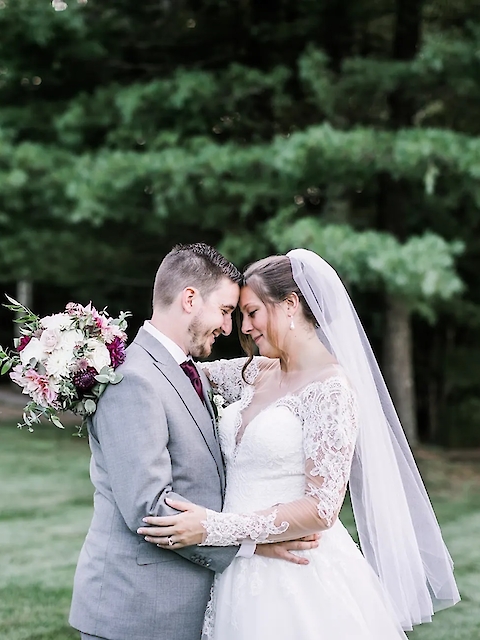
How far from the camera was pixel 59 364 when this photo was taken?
2.77m

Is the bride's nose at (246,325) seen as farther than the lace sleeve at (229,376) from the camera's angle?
No

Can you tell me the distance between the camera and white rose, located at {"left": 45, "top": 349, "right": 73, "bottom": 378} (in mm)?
2762

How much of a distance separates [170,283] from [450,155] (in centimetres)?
598

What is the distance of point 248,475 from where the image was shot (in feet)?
9.91

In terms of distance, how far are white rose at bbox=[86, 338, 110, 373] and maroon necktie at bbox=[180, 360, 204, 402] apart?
0.29m

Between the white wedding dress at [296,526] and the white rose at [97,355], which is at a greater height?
the white rose at [97,355]

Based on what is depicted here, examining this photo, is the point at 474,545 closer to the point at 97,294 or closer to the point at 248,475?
the point at 248,475

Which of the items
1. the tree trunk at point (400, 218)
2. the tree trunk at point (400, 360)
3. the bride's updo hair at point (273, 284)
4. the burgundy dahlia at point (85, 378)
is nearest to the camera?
the burgundy dahlia at point (85, 378)

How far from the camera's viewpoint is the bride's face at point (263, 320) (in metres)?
3.09

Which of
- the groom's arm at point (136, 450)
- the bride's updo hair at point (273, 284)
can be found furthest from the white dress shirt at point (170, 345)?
the bride's updo hair at point (273, 284)

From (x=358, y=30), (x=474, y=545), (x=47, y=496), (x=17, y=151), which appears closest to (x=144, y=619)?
(x=474, y=545)

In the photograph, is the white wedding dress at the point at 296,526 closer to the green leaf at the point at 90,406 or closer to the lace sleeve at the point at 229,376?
the lace sleeve at the point at 229,376

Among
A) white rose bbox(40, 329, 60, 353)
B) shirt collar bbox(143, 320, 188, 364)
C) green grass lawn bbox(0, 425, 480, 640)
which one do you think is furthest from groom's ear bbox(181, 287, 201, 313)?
green grass lawn bbox(0, 425, 480, 640)

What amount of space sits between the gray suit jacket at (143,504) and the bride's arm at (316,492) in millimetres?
99
